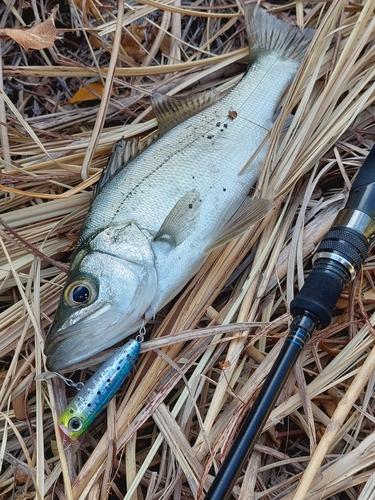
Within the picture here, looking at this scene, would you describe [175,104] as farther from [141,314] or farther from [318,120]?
[141,314]

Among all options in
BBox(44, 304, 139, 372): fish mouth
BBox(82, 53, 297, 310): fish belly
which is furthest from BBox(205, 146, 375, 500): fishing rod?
BBox(44, 304, 139, 372): fish mouth

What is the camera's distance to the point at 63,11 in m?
2.83

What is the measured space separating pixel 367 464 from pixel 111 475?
881 millimetres

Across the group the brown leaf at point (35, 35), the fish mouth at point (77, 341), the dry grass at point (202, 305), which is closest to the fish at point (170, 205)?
the fish mouth at point (77, 341)

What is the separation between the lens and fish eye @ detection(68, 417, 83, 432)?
1817mm

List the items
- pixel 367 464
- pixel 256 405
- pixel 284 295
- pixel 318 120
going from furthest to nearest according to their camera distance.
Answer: pixel 318 120 → pixel 284 295 → pixel 367 464 → pixel 256 405

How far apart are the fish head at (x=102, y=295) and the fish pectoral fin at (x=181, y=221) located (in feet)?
0.25

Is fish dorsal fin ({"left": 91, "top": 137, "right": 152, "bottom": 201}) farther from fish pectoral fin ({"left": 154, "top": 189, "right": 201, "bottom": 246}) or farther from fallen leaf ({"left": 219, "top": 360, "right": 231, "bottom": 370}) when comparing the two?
fallen leaf ({"left": 219, "top": 360, "right": 231, "bottom": 370})

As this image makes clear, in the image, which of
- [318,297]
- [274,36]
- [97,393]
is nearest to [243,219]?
[318,297]

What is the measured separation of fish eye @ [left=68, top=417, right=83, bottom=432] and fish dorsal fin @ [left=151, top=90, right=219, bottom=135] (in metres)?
1.28

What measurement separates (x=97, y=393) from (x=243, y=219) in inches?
33.4

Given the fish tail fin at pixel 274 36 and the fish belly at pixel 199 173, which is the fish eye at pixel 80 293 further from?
the fish tail fin at pixel 274 36

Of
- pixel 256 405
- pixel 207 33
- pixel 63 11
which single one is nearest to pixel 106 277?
pixel 256 405

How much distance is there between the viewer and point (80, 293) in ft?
6.17
